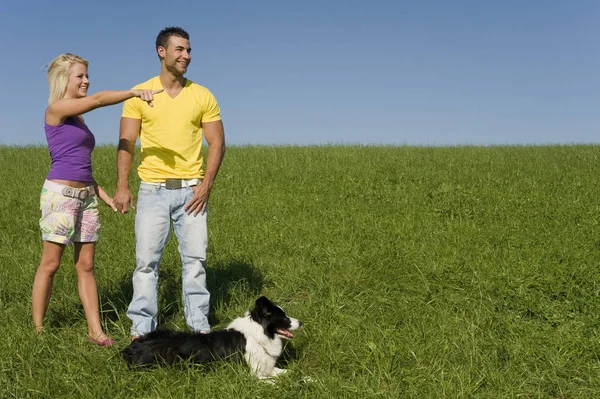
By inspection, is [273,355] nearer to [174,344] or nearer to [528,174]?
[174,344]

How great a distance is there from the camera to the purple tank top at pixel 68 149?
16.3ft

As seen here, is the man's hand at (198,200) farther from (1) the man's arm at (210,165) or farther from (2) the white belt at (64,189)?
(2) the white belt at (64,189)

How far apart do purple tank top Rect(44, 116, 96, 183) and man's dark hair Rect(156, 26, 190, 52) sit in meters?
1.05

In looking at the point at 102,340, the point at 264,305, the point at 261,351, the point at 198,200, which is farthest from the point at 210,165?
the point at 102,340

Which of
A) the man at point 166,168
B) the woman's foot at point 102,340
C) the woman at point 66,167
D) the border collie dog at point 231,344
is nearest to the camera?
the border collie dog at point 231,344

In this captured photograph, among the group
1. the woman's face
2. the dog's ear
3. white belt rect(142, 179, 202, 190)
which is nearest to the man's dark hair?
the woman's face

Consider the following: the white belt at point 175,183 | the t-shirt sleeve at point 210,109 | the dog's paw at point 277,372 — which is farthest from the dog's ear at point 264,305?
the t-shirt sleeve at point 210,109

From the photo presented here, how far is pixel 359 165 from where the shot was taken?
14328mm

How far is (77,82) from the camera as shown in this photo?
4988 mm

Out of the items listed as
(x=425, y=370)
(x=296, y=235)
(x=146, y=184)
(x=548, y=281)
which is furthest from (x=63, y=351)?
(x=548, y=281)

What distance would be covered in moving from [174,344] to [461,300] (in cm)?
336

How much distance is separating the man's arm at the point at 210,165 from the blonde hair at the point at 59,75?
126 centimetres

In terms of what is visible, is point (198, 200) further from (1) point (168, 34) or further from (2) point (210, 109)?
(1) point (168, 34)

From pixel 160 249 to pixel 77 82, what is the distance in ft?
5.51
